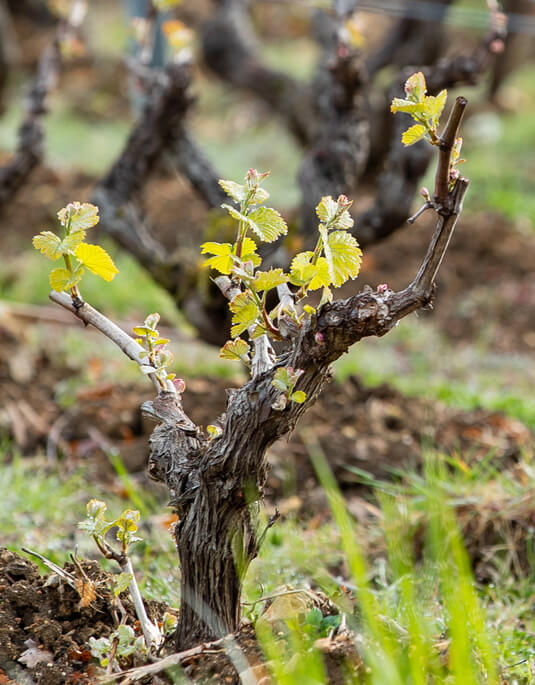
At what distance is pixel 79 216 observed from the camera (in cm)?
141

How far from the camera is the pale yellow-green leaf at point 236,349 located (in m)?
1.44

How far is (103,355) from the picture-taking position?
450 centimetres

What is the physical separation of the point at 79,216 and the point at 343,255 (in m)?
0.46

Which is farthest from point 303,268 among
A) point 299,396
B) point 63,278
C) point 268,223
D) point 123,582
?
point 123,582

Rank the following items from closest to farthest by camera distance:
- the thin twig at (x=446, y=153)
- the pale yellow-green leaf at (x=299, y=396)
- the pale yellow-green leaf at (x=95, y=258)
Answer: the thin twig at (x=446, y=153) → the pale yellow-green leaf at (x=299, y=396) → the pale yellow-green leaf at (x=95, y=258)

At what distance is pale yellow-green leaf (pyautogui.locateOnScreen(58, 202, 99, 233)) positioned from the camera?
1.39 m

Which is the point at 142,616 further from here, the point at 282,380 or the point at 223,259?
the point at 223,259

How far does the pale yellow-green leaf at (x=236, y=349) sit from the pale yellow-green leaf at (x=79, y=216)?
1.03 feet

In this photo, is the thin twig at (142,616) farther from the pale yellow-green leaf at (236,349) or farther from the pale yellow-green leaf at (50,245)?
the pale yellow-green leaf at (50,245)

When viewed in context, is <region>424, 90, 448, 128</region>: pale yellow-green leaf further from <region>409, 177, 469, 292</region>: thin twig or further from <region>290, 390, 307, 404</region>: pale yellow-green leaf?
<region>290, 390, 307, 404</region>: pale yellow-green leaf

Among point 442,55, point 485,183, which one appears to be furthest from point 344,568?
point 442,55

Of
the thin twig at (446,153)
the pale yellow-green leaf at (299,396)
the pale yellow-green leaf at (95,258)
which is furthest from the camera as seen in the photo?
the pale yellow-green leaf at (95,258)

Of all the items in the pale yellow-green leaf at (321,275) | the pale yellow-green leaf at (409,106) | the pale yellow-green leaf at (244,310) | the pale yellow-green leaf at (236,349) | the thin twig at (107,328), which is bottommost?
the pale yellow-green leaf at (236,349)

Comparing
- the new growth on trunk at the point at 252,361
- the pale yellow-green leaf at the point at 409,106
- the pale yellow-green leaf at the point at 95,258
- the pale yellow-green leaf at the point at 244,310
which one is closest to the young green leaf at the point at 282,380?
the new growth on trunk at the point at 252,361
